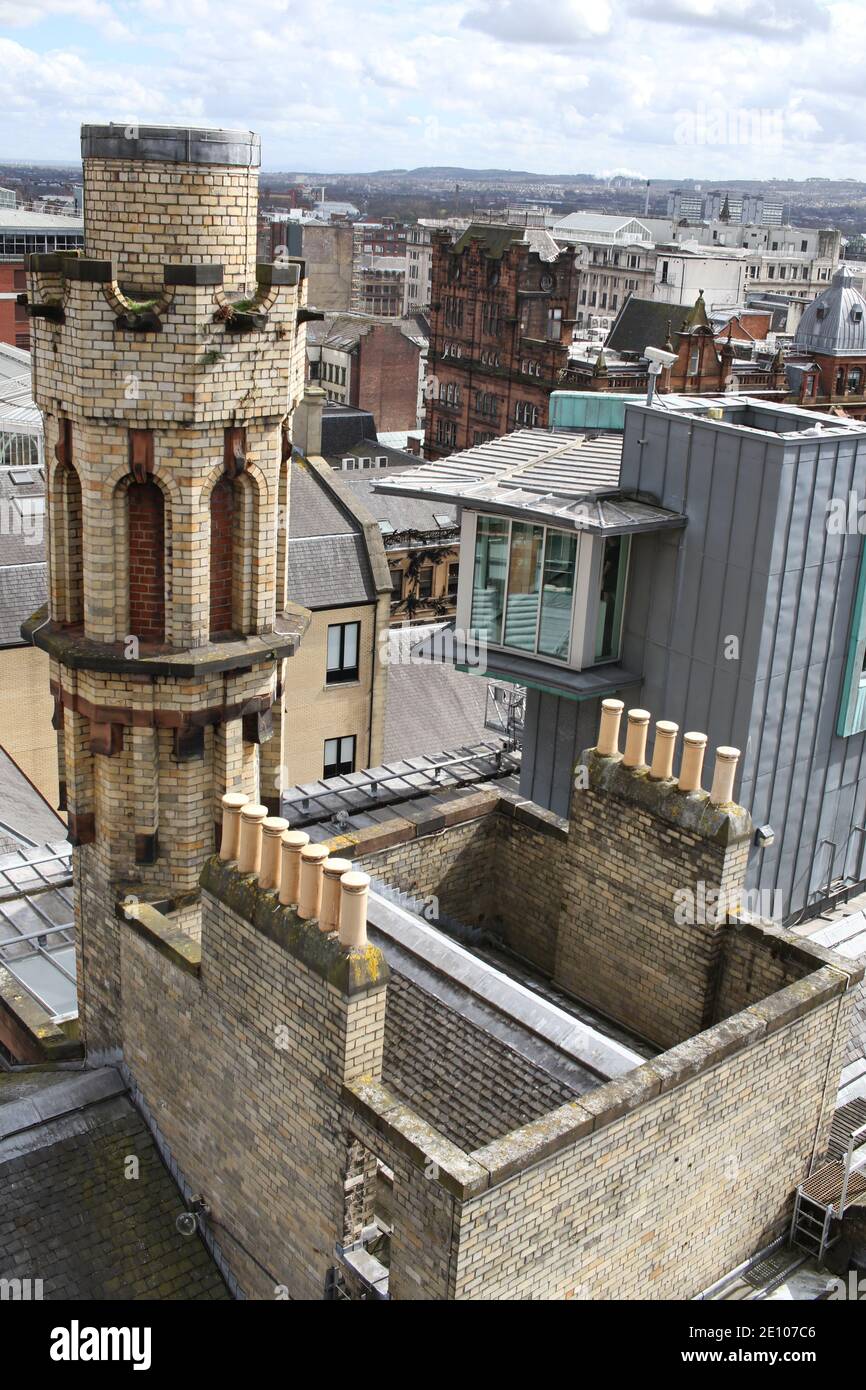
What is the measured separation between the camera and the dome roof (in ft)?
280

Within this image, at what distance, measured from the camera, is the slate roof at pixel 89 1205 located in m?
17.1

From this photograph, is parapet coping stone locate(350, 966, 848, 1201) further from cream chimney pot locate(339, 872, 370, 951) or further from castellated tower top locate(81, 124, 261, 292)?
castellated tower top locate(81, 124, 261, 292)

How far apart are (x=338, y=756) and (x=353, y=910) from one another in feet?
107

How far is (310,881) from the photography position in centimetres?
1478

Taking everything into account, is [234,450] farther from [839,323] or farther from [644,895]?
[839,323]

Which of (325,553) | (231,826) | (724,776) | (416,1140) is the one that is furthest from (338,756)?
(416,1140)

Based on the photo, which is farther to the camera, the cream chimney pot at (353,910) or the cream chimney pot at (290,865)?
the cream chimney pot at (290,865)

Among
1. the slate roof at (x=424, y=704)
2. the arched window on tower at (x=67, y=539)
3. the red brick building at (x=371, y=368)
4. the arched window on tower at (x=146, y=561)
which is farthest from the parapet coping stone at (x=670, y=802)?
the red brick building at (x=371, y=368)

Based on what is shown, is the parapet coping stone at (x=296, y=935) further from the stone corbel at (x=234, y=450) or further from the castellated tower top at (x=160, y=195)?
the castellated tower top at (x=160, y=195)

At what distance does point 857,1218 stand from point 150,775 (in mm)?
11024

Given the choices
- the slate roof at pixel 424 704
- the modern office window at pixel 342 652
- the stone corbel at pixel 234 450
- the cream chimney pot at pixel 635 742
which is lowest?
Answer: the slate roof at pixel 424 704

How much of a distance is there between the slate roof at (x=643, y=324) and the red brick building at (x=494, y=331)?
9.68 m
